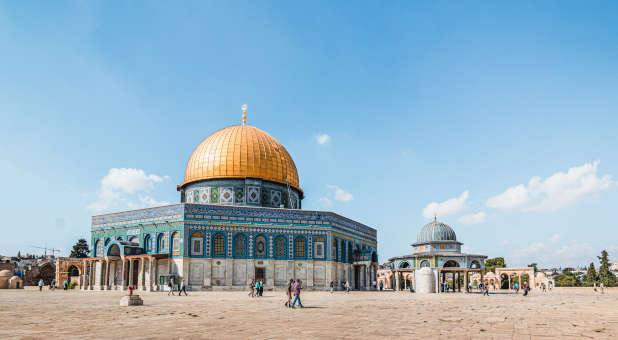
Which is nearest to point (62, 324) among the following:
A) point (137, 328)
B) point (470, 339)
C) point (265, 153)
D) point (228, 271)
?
point (137, 328)

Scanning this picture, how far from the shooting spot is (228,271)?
40125 millimetres

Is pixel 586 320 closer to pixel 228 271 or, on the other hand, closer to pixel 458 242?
pixel 228 271

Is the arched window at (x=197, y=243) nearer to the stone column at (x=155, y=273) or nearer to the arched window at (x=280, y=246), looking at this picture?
the stone column at (x=155, y=273)

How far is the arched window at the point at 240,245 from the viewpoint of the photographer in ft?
135

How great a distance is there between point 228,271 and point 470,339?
31479mm

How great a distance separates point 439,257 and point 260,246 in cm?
2050

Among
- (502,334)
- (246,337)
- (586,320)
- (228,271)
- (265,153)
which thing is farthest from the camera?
(265,153)

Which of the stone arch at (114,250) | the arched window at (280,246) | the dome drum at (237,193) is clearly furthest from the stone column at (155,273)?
the arched window at (280,246)

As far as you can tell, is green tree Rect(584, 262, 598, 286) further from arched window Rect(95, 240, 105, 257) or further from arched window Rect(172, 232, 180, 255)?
arched window Rect(95, 240, 105, 257)

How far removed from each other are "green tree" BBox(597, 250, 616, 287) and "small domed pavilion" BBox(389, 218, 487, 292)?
27248mm

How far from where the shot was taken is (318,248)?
43.6 m

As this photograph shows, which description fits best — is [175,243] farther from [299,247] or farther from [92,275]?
[299,247]

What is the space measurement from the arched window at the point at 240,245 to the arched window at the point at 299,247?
4.46 m

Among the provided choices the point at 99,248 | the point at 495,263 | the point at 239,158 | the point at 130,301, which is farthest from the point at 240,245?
the point at 495,263
